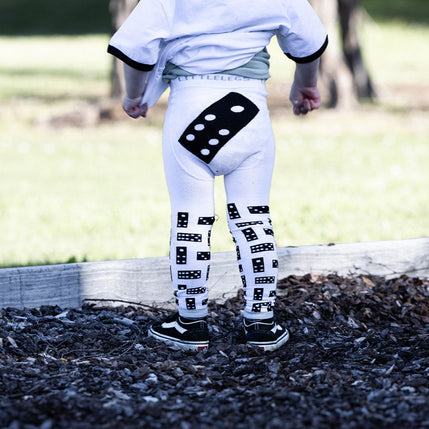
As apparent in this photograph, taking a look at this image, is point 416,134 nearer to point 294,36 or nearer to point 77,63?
point 294,36

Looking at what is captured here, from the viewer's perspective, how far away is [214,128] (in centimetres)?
328

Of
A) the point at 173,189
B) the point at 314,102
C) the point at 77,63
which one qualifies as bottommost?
the point at 173,189

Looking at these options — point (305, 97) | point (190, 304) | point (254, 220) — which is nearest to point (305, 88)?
point (305, 97)

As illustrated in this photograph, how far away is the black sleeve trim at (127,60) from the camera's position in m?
3.20

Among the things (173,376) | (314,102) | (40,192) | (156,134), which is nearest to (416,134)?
(156,134)

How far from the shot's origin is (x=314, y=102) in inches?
147

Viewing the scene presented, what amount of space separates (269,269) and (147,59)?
1.11 metres

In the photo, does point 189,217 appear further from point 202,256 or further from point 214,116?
point 214,116

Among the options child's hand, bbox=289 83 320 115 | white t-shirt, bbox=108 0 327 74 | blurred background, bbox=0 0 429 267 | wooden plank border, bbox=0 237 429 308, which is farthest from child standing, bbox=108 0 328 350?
blurred background, bbox=0 0 429 267

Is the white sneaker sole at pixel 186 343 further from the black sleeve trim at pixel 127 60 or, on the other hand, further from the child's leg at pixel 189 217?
the black sleeve trim at pixel 127 60

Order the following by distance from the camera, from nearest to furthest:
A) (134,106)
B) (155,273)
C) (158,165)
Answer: (134,106) → (155,273) → (158,165)

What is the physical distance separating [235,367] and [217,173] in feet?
2.90

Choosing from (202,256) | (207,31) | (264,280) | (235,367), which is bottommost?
(235,367)

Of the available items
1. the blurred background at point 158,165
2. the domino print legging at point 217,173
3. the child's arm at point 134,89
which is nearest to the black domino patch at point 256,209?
the domino print legging at point 217,173
